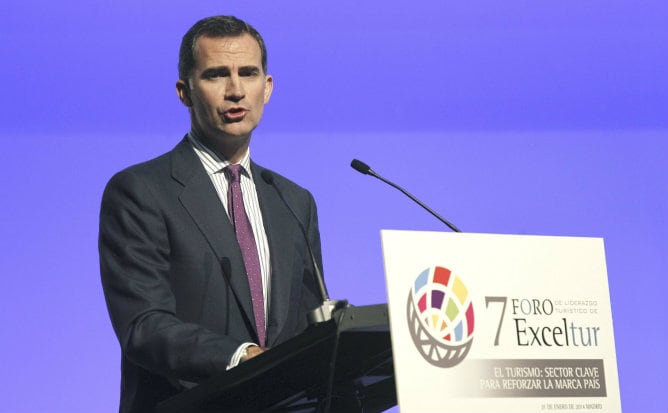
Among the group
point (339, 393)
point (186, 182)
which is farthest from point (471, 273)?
point (186, 182)

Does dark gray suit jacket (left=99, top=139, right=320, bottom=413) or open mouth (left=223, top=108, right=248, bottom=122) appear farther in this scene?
open mouth (left=223, top=108, right=248, bottom=122)

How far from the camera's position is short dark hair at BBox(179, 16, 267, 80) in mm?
3281

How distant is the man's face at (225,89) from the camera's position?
126 inches

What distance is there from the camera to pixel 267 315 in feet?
9.78

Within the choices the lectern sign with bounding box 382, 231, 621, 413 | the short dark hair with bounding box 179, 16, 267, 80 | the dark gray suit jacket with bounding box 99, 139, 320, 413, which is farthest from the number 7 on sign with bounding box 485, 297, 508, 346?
the short dark hair with bounding box 179, 16, 267, 80

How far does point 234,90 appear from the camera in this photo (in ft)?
10.5

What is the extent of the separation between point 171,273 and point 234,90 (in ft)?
1.98

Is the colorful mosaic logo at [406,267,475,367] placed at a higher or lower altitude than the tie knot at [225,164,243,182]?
lower

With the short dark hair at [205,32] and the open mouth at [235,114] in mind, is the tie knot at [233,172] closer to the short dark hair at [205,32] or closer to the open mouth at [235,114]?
the open mouth at [235,114]

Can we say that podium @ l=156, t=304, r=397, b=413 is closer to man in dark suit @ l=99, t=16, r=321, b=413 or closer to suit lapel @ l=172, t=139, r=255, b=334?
man in dark suit @ l=99, t=16, r=321, b=413

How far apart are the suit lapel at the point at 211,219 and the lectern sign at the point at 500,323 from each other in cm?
89

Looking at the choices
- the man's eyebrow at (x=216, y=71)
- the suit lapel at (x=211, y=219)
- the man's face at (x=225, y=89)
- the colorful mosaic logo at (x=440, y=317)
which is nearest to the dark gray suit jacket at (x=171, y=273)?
the suit lapel at (x=211, y=219)

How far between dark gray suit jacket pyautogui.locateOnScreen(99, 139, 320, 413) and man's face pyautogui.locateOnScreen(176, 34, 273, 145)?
0.42ft

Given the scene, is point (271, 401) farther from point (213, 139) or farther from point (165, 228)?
point (213, 139)
